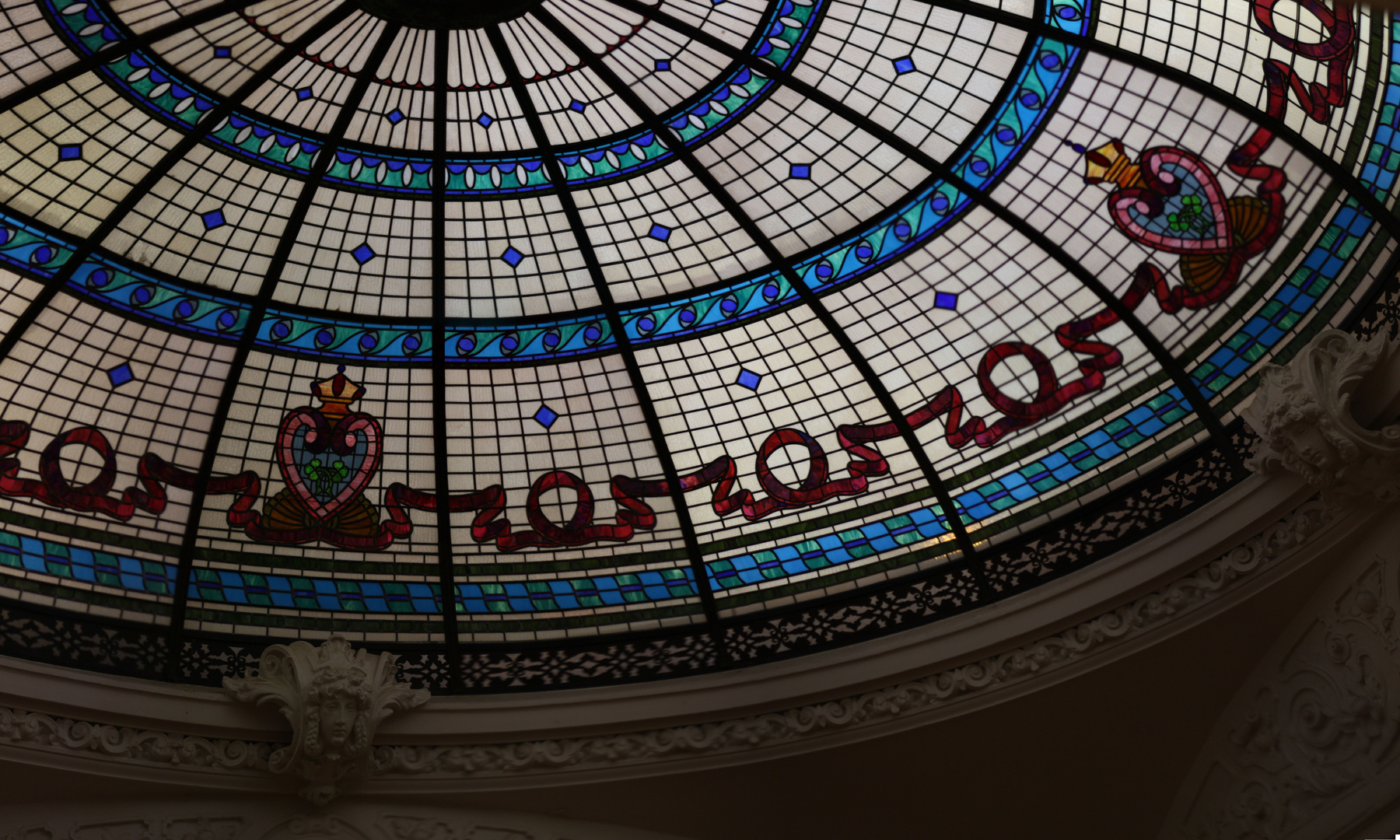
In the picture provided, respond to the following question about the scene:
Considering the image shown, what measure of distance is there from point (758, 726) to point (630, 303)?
4.15 m

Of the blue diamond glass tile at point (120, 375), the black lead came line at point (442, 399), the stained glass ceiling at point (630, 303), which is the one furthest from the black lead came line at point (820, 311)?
the blue diamond glass tile at point (120, 375)

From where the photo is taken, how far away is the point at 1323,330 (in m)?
9.73

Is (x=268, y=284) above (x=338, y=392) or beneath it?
above

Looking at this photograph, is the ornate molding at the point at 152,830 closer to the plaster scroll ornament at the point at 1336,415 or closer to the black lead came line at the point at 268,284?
the black lead came line at the point at 268,284

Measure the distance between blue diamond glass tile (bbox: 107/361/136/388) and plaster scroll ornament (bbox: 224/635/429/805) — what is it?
2845 mm

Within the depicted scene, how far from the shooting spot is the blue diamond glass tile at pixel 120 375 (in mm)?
11500

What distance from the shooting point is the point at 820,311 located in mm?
11914

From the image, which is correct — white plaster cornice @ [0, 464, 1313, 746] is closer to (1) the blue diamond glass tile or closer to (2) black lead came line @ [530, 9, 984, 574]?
(2) black lead came line @ [530, 9, 984, 574]

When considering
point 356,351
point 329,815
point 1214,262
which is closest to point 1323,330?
point 1214,262

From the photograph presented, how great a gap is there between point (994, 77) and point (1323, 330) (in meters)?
3.40

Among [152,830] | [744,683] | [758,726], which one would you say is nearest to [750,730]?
[758,726]

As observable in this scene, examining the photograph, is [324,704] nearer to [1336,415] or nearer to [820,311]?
[820,311]

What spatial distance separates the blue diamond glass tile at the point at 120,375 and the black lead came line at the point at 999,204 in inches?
217

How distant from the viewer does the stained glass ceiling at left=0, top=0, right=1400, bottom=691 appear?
1048 cm
